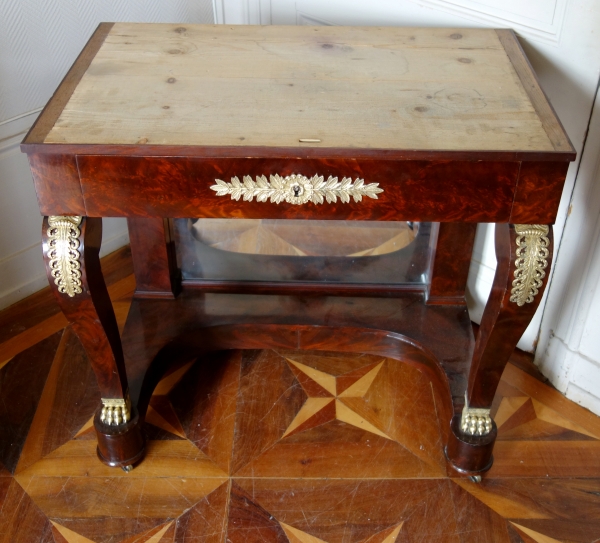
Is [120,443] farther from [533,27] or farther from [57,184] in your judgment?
[533,27]

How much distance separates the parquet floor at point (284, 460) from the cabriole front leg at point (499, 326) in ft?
0.21

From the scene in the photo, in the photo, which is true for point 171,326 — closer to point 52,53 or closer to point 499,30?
point 52,53

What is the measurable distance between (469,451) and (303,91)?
614 millimetres

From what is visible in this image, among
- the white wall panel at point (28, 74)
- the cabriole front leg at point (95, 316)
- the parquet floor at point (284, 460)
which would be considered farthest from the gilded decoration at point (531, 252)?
the white wall panel at point (28, 74)

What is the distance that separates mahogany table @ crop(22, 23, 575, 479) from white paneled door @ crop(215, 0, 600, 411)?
0.06 metres

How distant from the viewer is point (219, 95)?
0.98 m

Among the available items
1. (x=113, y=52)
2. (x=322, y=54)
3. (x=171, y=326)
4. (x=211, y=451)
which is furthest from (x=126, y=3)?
(x=211, y=451)

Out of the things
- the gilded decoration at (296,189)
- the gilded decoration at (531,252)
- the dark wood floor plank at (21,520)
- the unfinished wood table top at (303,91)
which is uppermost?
the unfinished wood table top at (303,91)

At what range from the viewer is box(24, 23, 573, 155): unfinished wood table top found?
0.89 meters

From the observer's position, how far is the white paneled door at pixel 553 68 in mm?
1107

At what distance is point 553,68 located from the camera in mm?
1147

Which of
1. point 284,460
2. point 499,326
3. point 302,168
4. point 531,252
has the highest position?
point 302,168

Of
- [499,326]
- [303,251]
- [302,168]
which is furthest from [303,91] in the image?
[303,251]

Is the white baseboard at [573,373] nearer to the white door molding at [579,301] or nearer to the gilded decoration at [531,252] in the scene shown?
the white door molding at [579,301]
